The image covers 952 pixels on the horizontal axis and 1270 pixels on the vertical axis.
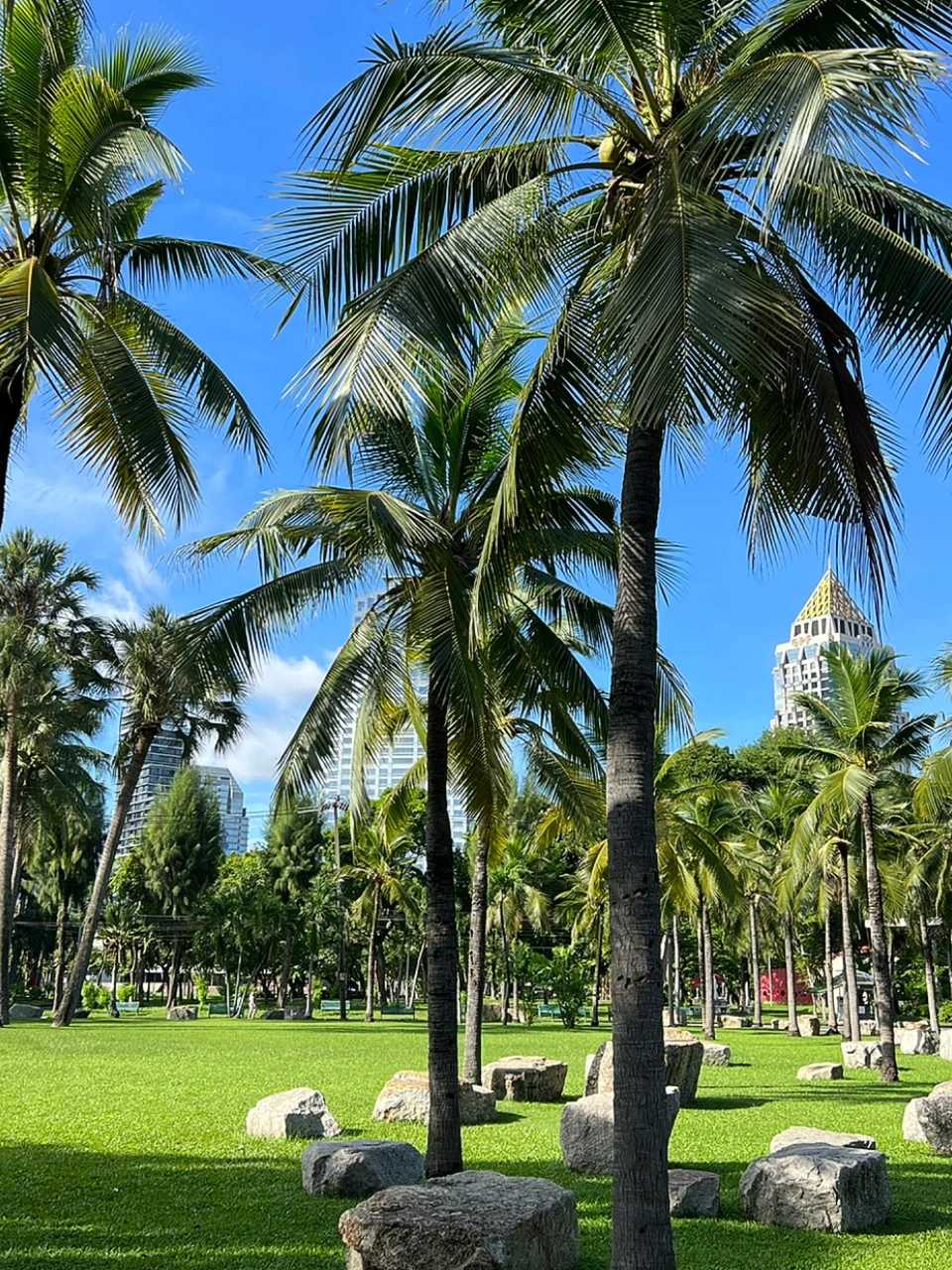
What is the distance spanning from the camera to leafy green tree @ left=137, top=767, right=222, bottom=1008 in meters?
64.0

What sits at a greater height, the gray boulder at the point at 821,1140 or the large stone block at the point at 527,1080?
the gray boulder at the point at 821,1140

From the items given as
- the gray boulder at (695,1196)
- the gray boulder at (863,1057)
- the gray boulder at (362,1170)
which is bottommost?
the gray boulder at (863,1057)

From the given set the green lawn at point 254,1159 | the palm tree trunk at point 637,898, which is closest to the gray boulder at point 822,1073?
the green lawn at point 254,1159

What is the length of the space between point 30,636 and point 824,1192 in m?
30.6

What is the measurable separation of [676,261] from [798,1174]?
752cm

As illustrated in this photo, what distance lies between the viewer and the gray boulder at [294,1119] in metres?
13.7

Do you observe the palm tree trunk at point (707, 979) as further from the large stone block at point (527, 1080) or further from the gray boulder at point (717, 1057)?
the large stone block at point (527, 1080)

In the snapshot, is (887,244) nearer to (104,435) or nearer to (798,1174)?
(104,435)

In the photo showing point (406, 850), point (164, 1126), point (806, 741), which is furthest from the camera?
point (406, 850)

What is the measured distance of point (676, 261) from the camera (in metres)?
5.86

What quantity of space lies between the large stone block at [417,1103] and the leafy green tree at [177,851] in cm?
4941

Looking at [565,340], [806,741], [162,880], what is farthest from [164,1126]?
[162,880]

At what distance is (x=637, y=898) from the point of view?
20.6ft

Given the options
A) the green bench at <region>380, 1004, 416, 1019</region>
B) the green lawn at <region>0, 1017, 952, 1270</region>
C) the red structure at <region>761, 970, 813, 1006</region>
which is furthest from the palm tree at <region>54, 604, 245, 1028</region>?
the red structure at <region>761, 970, 813, 1006</region>
